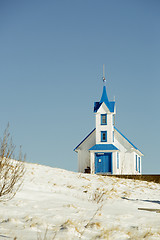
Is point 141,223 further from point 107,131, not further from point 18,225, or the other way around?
point 107,131

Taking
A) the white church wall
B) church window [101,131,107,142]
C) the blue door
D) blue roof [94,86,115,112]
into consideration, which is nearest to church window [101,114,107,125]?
blue roof [94,86,115,112]

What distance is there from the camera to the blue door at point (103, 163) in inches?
1142

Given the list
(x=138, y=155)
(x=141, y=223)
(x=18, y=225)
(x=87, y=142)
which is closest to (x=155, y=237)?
(x=141, y=223)

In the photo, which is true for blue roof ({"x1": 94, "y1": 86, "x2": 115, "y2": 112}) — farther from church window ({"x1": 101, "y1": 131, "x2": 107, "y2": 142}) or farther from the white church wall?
the white church wall

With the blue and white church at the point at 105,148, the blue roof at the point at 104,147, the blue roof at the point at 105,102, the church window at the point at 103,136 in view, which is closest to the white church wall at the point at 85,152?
the blue and white church at the point at 105,148

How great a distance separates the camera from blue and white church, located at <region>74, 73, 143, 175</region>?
29184 mm

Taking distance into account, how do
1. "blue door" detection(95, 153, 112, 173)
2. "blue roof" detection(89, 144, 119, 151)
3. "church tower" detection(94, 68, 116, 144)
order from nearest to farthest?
"blue door" detection(95, 153, 112, 173)
"blue roof" detection(89, 144, 119, 151)
"church tower" detection(94, 68, 116, 144)

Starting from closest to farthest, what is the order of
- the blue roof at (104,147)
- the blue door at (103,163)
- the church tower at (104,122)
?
the blue door at (103,163)
the blue roof at (104,147)
the church tower at (104,122)

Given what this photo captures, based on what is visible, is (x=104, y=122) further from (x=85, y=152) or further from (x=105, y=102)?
(x=85, y=152)

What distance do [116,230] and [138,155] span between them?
3083 centimetres

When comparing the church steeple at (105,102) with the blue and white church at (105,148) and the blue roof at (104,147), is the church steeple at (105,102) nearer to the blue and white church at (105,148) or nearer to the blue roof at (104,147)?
the blue and white church at (105,148)

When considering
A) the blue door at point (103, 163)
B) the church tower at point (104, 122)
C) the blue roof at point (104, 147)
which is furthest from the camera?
the church tower at point (104, 122)

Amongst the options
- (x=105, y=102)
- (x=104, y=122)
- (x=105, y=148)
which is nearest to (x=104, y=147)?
(x=105, y=148)

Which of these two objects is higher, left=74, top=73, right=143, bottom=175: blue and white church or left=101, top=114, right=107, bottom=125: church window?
left=101, top=114, right=107, bottom=125: church window
